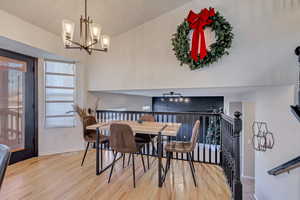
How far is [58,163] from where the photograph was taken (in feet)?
10.0

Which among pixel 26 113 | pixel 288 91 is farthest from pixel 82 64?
pixel 288 91

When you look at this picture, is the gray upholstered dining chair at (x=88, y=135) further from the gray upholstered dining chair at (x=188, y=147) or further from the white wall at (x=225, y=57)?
the gray upholstered dining chair at (x=188, y=147)

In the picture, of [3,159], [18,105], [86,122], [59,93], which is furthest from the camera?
[59,93]

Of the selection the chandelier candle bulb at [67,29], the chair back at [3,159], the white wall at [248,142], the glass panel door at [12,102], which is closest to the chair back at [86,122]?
the glass panel door at [12,102]

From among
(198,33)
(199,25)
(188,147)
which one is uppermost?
(199,25)

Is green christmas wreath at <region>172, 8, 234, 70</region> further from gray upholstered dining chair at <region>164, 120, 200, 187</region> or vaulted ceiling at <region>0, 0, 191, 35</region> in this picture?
gray upholstered dining chair at <region>164, 120, 200, 187</region>

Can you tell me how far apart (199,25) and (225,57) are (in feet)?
2.57

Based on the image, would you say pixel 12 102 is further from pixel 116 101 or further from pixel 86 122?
pixel 116 101

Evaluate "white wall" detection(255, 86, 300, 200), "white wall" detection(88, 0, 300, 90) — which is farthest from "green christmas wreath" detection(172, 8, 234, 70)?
"white wall" detection(255, 86, 300, 200)

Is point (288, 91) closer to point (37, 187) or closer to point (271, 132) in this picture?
point (271, 132)

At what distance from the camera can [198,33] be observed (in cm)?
283

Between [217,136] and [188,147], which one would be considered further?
[217,136]

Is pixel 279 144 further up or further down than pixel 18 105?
further down

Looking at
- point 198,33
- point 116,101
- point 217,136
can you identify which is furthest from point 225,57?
point 116,101
